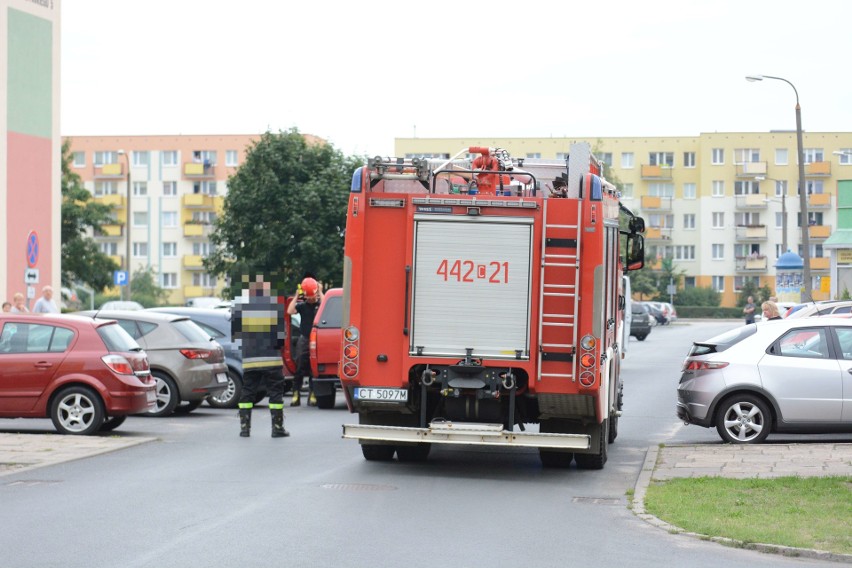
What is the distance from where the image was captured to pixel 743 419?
16.5 m

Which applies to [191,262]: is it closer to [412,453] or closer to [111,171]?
[111,171]

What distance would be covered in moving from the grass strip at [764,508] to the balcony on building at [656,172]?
104m

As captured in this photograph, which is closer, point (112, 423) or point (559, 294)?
point (559, 294)

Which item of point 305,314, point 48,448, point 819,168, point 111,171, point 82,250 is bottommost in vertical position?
point 48,448

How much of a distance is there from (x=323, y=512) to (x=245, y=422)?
679cm

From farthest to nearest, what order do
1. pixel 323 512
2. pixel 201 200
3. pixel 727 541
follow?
1. pixel 201 200
2. pixel 323 512
3. pixel 727 541

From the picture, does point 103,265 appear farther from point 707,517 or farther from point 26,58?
point 707,517

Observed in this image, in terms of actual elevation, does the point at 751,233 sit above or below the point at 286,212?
above

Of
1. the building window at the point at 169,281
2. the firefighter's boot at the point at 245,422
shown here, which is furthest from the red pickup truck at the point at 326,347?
the building window at the point at 169,281

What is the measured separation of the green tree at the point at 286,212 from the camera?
1662 inches

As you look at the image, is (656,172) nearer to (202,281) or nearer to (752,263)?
(752,263)

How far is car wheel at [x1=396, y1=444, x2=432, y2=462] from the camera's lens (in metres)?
14.6

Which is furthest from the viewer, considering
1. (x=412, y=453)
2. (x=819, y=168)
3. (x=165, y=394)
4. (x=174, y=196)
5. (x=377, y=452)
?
(x=174, y=196)

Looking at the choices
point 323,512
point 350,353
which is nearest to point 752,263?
point 350,353
